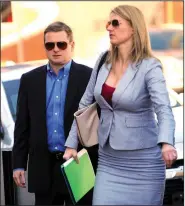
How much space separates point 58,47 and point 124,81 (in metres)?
0.87

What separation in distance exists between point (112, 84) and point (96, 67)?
0.77 feet

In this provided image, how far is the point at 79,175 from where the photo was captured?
3984 millimetres

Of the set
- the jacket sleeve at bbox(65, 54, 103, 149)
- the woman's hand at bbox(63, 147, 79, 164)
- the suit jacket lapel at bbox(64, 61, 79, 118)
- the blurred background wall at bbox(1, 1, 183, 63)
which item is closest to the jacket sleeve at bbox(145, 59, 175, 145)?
the jacket sleeve at bbox(65, 54, 103, 149)

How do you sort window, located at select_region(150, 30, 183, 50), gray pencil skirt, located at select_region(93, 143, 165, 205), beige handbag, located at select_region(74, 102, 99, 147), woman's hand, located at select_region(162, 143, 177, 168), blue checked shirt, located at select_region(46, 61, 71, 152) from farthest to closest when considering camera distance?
window, located at select_region(150, 30, 183, 50) → blue checked shirt, located at select_region(46, 61, 71, 152) → beige handbag, located at select_region(74, 102, 99, 147) → gray pencil skirt, located at select_region(93, 143, 165, 205) → woman's hand, located at select_region(162, 143, 177, 168)

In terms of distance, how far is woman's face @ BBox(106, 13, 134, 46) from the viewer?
3781mm

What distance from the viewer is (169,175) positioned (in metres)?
5.60

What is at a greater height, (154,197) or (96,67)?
(96,67)

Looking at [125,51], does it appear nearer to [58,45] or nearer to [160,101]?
[160,101]

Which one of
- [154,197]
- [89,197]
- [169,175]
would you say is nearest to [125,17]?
[154,197]

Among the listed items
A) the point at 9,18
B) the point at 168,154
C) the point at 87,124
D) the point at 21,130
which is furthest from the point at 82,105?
the point at 9,18

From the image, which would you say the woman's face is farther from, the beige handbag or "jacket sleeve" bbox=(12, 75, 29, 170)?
"jacket sleeve" bbox=(12, 75, 29, 170)

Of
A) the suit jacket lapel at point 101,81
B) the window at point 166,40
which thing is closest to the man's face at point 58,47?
the suit jacket lapel at point 101,81

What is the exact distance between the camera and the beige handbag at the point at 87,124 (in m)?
3.98

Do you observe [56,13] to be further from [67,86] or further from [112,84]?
[112,84]
